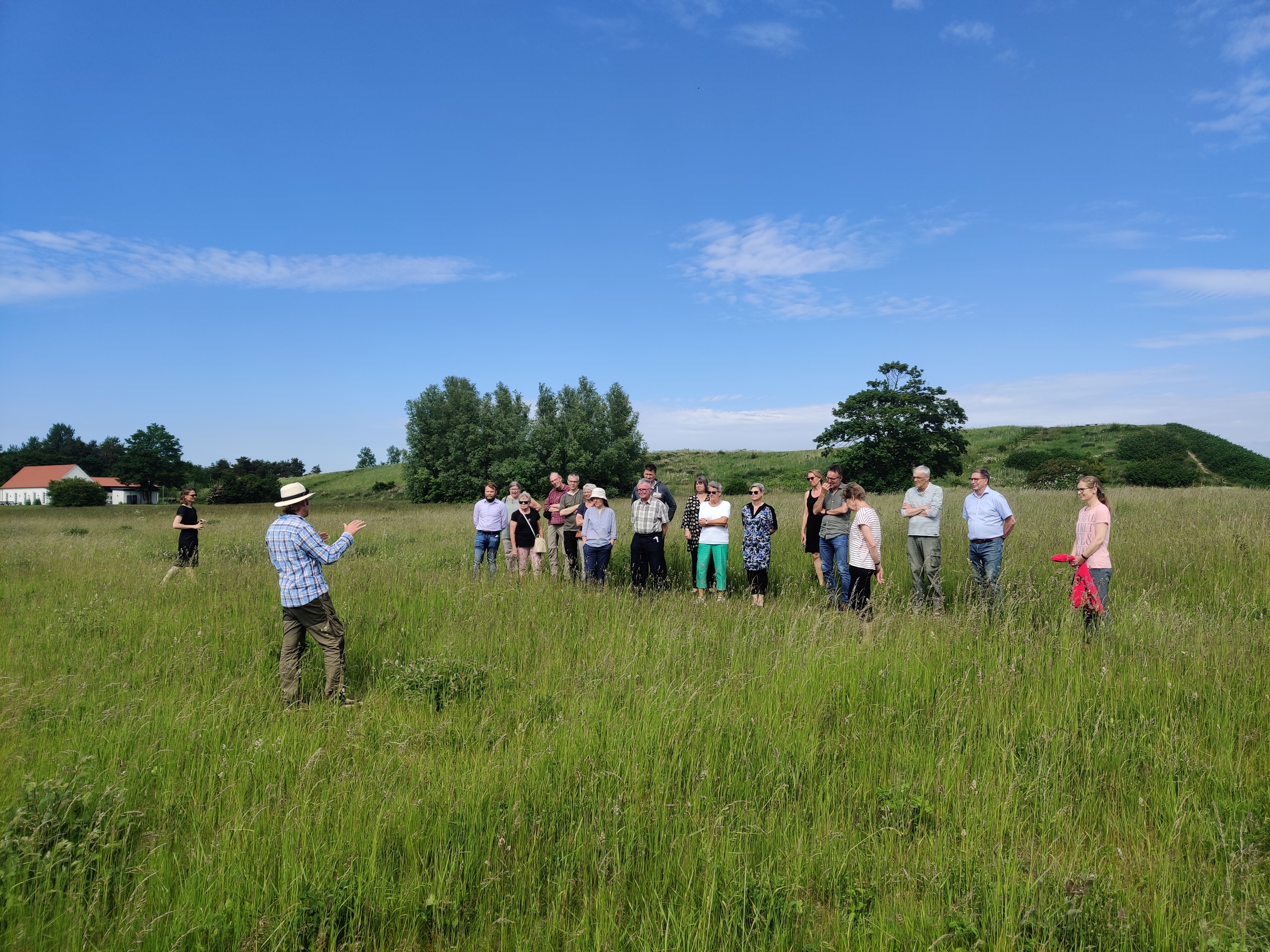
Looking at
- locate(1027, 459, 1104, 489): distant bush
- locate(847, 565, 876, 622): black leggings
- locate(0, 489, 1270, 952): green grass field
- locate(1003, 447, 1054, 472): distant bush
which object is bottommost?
locate(0, 489, 1270, 952): green grass field

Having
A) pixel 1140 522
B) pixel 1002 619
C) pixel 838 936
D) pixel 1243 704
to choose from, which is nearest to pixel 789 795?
pixel 838 936

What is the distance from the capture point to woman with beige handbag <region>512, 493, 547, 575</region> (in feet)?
37.2

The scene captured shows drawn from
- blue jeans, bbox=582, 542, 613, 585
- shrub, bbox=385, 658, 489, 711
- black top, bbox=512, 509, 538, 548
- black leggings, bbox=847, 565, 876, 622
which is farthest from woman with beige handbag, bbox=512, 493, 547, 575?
shrub, bbox=385, 658, 489, 711

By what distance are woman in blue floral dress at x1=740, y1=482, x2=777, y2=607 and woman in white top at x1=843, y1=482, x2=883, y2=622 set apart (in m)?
1.39

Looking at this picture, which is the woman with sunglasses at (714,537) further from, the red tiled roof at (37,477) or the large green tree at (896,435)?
the red tiled roof at (37,477)

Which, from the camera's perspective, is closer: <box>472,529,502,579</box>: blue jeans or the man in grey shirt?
the man in grey shirt

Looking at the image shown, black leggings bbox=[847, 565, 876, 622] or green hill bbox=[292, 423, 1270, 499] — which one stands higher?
green hill bbox=[292, 423, 1270, 499]

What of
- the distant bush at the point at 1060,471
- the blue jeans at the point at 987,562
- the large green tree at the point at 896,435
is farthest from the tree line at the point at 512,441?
the blue jeans at the point at 987,562

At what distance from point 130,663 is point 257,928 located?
4918mm

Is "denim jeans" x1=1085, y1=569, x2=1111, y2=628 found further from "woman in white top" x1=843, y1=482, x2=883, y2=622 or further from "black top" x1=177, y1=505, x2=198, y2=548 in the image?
"black top" x1=177, y1=505, x2=198, y2=548

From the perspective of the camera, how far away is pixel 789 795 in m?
3.72

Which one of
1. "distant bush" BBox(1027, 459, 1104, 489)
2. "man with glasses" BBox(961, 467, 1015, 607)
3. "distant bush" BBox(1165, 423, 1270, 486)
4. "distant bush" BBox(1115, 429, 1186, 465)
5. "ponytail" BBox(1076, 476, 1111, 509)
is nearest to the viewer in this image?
"ponytail" BBox(1076, 476, 1111, 509)

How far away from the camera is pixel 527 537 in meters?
11.5

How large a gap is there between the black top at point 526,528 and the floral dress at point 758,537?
3.82 meters
